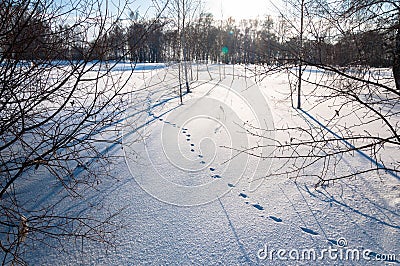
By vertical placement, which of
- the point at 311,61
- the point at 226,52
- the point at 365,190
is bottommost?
the point at 365,190

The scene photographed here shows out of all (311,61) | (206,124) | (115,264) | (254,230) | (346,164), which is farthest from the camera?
(206,124)

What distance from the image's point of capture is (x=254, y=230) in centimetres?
268

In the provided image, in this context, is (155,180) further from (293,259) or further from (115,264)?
(293,259)

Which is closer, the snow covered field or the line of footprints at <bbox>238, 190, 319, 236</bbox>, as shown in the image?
the snow covered field

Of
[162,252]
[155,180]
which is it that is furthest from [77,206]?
[162,252]

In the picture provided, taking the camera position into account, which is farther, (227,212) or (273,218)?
(227,212)

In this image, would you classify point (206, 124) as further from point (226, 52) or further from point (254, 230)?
point (226, 52)

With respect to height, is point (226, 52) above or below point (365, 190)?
above

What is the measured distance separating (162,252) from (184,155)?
248 cm

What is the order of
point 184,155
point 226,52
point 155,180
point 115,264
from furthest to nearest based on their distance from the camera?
point 226,52 → point 184,155 → point 155,180 → point 115,264

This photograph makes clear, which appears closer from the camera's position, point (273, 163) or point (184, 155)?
point (273, 163)

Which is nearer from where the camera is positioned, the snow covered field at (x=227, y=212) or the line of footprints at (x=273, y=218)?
the snow covered field at (x=227, y=212)

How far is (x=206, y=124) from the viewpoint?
672cm

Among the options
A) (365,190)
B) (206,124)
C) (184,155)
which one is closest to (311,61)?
(365,190)
